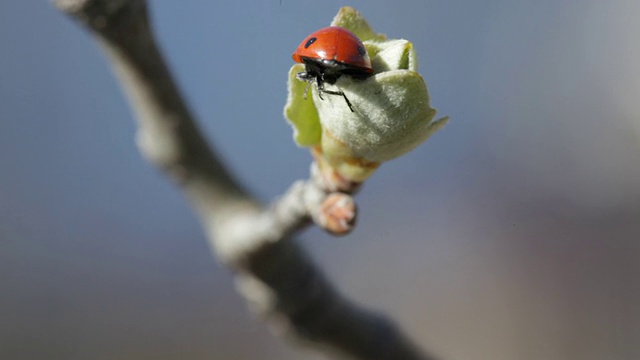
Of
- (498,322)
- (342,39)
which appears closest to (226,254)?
(342,39)

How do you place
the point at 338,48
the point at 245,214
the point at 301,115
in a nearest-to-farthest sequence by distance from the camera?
the point at 338,48
the point at 301,115
the point at 245,214

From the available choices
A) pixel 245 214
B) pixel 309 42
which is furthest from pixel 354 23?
pixel 245 214

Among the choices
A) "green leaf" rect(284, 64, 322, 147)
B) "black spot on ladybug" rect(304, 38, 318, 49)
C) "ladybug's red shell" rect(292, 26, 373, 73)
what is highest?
"green leaf" rect(284, 64, 322, 147)

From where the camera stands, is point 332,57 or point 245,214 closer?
A: point 332,57

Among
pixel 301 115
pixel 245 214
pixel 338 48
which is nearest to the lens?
pixel 338 48

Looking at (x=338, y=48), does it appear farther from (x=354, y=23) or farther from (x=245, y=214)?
(x=245, y=214)

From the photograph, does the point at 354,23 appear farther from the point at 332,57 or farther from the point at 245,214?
the point at 245,214

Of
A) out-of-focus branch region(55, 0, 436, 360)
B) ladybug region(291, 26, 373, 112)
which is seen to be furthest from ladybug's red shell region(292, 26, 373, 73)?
out-of-focus branch region(55, 0, 436, 360)

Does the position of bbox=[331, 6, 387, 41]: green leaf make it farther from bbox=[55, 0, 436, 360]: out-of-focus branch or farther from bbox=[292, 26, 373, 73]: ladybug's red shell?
bbox=[55, 0, 436, 360]: out-of-focus branch
